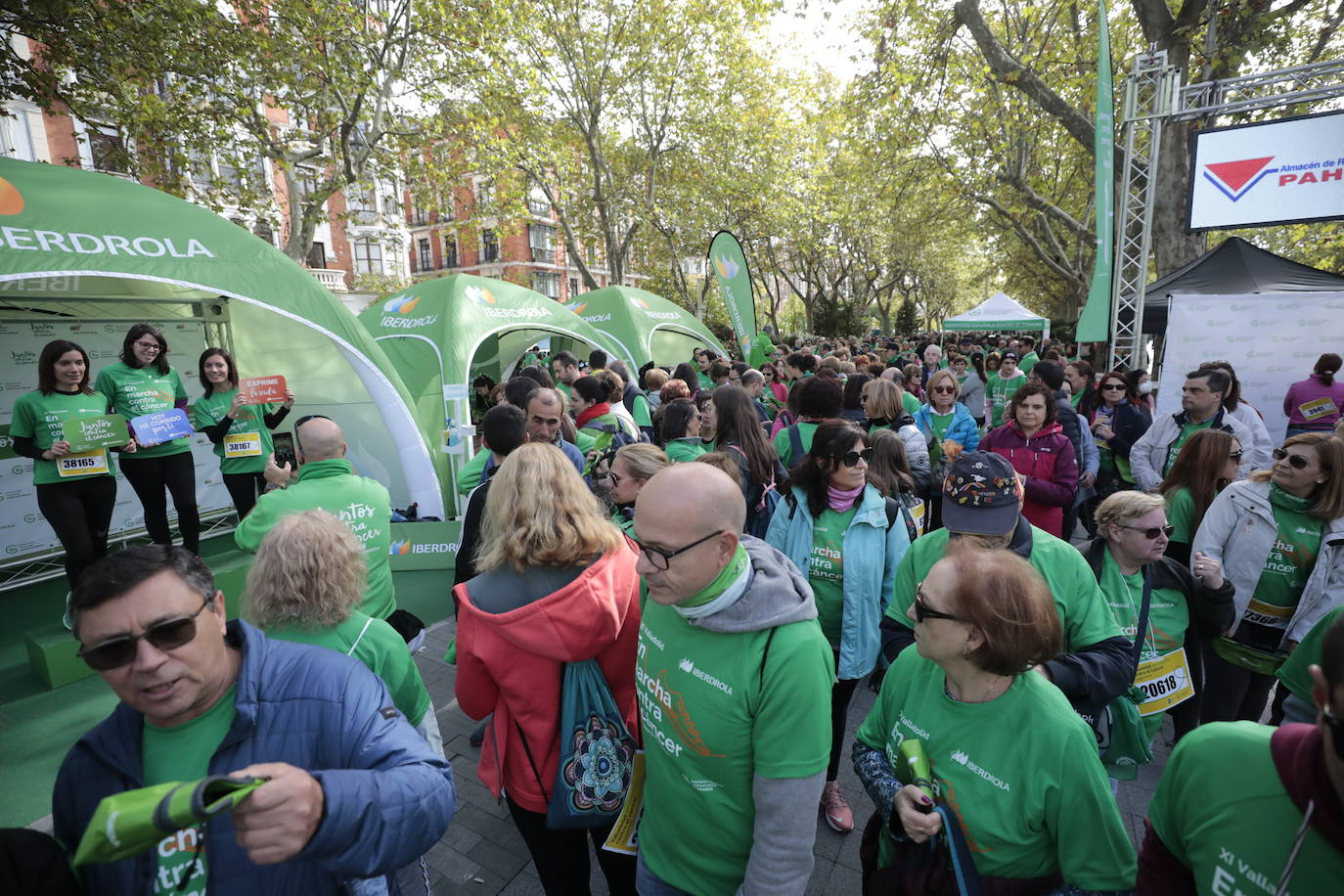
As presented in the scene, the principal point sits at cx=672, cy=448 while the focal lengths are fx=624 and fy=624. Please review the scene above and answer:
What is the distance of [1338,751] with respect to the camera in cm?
102

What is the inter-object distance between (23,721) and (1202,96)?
14732mm

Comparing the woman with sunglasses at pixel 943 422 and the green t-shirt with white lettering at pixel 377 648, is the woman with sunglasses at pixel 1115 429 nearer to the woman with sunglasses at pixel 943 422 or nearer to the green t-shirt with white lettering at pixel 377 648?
the woman with sunglasses at pixel 943 422

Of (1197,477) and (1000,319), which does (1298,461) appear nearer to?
(1197,477)

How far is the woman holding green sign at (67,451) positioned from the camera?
4477mm

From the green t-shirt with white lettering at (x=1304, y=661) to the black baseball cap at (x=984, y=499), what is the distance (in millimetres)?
885

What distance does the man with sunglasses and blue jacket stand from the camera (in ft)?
4.26

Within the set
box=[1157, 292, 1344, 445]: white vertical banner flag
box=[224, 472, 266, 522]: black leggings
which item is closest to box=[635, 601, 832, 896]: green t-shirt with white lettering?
box=[224, 472, 266, 522]: black leggings

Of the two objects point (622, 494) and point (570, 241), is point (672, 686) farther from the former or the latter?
point (570, 241)

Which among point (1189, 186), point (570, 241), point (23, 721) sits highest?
point (570, 241)

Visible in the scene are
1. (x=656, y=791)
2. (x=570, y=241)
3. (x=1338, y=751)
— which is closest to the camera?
(x=1338, y=751)

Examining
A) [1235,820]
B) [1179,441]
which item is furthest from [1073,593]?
[1179,441]

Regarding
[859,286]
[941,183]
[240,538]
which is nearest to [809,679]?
[240,538]

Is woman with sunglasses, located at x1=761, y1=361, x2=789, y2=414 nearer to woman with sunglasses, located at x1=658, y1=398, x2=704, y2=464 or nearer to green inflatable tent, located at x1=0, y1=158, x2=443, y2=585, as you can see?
woman with sunglasses, located at x1=658, y1=398, x2=704, y2=464

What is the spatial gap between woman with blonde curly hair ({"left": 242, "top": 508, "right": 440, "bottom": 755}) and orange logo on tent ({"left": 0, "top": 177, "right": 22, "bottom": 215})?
4.33 m
